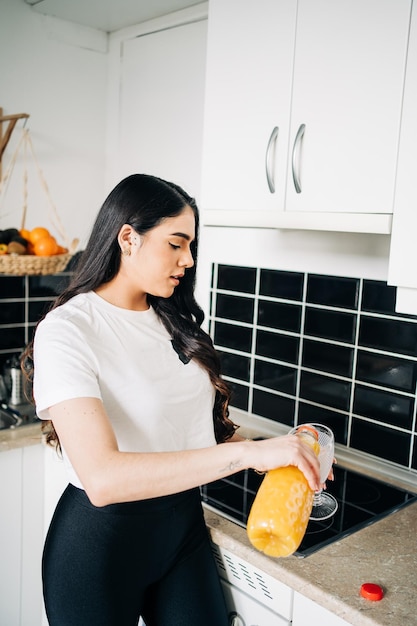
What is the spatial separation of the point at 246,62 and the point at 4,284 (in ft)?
4.14

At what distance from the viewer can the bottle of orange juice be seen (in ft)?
3.06

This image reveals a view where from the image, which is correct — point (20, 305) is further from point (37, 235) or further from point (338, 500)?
point (338, 500)

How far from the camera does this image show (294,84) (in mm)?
1430

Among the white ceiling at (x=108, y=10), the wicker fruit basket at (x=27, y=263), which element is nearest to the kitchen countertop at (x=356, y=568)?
the wicker fruit basket at (x=27, y=263)

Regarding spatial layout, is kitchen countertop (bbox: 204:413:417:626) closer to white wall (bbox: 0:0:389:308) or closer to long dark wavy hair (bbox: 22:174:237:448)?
long dark wavy hair (bbox: 22:174:237:448)

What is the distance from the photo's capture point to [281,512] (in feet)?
3.07

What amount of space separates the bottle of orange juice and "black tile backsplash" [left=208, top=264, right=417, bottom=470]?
0.78 metres

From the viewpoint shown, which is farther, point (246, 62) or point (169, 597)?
point (246, 62)

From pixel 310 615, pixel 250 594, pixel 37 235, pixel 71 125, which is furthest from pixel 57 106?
pixel 310 615

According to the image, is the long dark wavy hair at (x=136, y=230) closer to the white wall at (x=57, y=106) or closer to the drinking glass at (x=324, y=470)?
the drinking glass at (x=324, y=470)

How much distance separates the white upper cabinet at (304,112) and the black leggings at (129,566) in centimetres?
74

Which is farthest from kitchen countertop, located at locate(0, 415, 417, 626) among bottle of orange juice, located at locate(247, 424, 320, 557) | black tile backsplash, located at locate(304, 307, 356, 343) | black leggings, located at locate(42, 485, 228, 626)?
black tile backsplash, located at locate(304, 307, 356, 343)

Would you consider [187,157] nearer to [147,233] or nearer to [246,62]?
[246,62]

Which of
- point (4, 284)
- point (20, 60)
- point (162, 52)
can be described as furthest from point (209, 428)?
point (20, 60)
